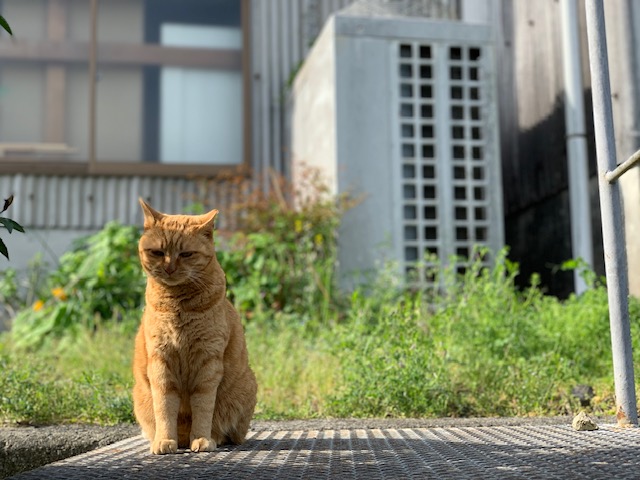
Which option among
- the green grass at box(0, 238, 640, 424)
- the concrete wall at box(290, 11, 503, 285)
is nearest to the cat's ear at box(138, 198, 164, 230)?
the green grass at box(0, 238, 640, 424)

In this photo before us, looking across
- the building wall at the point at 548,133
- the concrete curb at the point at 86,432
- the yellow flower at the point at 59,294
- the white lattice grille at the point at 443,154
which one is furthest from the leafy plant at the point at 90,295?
the building wall at the point at 548,133

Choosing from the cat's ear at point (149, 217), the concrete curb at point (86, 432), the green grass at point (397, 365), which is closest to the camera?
the cat's ear at point (149, 217)

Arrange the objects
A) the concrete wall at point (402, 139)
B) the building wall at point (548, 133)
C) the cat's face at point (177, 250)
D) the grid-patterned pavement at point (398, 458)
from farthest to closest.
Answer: the concrete wall at point (402, 139), the building wall at point (548, 133), the cat's face at point (177, 250), the grid-patterned pavement at point (398, 458)

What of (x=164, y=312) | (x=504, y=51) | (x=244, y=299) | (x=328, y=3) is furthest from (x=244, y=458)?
(x=328, y=3)

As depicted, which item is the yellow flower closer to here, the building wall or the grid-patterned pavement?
the grid-patterned pavement

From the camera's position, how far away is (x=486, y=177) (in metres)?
6.57

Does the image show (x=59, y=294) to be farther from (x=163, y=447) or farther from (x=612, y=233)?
(x=612, y=233)

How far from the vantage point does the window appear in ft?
25.8

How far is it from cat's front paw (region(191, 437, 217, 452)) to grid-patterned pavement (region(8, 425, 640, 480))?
0.13 feet

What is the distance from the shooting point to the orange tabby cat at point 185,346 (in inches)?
93.7

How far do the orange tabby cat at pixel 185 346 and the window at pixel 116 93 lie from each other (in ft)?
18.2

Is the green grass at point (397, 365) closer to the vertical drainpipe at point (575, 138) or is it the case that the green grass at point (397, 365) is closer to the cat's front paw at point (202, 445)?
the vertical drainpipe at point (575, 138)

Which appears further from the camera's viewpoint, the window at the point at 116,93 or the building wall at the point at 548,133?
the window at the point at 116,93

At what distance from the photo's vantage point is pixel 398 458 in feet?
6.75
